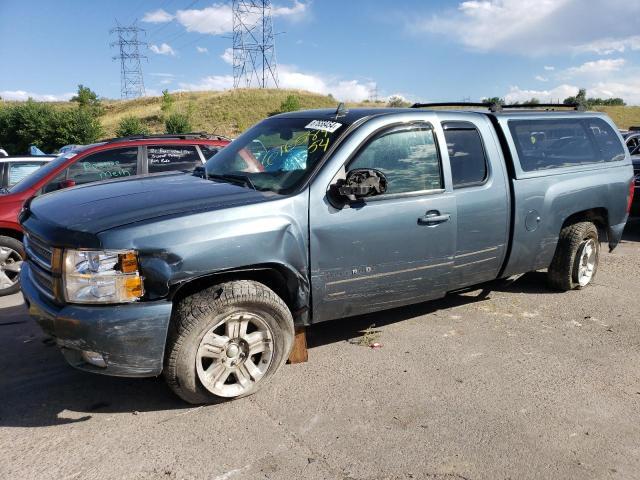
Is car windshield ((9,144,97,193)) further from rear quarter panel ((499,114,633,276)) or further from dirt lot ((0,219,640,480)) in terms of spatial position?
rear quarter panel ((499,114,633,276))

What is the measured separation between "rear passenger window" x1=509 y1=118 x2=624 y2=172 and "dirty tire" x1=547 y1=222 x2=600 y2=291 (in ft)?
2.27

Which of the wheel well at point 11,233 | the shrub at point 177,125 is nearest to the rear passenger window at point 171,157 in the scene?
the wheel well at point 11,233

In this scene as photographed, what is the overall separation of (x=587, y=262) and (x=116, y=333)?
16.5ft

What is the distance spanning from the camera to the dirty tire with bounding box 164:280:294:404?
10.2ft

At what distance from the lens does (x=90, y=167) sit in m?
6.17

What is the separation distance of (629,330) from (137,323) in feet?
14.0

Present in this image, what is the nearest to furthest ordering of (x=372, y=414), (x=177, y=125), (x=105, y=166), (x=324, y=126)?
(x=372, y=414) → (x=324, y=126) → (x=105, y=166) → (x=177, y=125)

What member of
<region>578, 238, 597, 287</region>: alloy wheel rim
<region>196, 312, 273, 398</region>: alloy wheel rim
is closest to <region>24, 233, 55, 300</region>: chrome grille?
<region>196, 312, 273, 398</region>: alloy wheel rim

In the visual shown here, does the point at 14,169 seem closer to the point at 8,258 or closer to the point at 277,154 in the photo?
the point at 8,258

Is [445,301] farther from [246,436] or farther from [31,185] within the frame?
[31,185]

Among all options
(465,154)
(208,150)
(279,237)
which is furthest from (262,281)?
(208,150)

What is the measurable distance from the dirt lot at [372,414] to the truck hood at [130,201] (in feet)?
3.95

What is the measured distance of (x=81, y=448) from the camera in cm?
292

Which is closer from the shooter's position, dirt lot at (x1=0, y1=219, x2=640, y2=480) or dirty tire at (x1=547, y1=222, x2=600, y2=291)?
dirt lot at (x1=0, y1=219, x2=640, y2=480)
